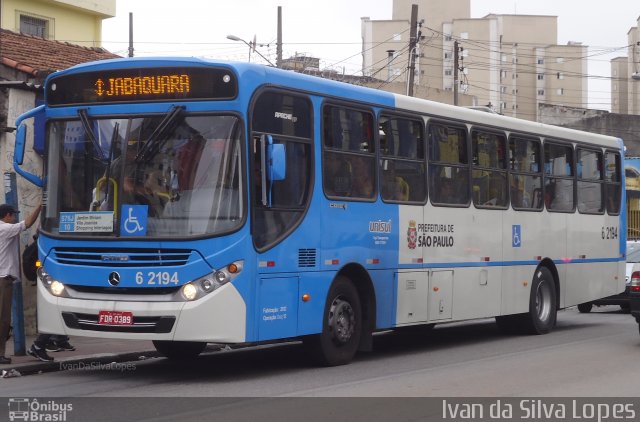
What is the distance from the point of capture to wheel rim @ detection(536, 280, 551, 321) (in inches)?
692

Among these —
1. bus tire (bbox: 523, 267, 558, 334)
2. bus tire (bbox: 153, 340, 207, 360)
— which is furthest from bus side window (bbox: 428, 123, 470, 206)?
bus tire (bbox: 153, 340, 207, 360)

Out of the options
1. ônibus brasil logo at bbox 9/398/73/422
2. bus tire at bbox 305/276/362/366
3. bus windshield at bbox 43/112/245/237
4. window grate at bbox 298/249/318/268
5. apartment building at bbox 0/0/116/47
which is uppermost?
apartment building at bbox 0/0/116/47

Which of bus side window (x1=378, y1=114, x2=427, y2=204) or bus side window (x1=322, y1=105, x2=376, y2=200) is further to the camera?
bus side window (x1=378, y1=114, x2=427, y2=204)

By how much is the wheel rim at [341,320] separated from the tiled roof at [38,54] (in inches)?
263

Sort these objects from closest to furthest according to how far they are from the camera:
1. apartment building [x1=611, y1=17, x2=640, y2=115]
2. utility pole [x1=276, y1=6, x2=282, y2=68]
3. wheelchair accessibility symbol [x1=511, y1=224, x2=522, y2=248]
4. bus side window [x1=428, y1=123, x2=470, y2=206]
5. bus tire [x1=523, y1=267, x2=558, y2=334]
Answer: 1. bus side window [x1=428, y1=123, x2=470, y2=206]
2. wheelchair accessibility symbol [x1=511, y1=224, x2=522, y2=248]
3. bus tire [x1=523, y1=267, x2=558, y2=334]
4. utility pole [x1=276, y1=6, x2=282, y2=68]
5. apartment building [x1=611, y1=17, x2=640, y2=115]

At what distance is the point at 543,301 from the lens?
58.2 feet

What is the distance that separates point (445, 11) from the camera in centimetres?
11244

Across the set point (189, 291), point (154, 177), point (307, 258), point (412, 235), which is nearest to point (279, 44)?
point (412, 235)

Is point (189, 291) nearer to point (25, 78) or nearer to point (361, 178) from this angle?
point (361, 178)

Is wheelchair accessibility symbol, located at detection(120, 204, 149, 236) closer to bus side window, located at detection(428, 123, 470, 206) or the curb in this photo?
the curb

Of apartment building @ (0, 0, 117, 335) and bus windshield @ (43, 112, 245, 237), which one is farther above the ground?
apartment building @ (0, 0, 117, 335)

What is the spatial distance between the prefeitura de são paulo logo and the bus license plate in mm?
4464

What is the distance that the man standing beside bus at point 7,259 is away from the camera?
40.2 ft

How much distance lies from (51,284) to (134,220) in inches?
51.8
